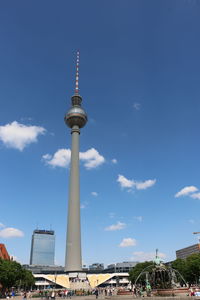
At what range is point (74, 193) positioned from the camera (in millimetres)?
114250

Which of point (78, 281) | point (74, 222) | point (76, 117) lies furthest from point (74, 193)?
point (78, 281)

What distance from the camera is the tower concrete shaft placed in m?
106

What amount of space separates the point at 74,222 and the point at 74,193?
1061 cm

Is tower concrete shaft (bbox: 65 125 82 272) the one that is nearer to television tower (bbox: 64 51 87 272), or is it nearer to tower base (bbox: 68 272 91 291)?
television tower (bbox: 64 51 87 272)

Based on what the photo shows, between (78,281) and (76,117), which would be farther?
(76,117)

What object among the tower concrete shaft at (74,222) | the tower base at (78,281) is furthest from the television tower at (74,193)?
the tower base at (78,281)

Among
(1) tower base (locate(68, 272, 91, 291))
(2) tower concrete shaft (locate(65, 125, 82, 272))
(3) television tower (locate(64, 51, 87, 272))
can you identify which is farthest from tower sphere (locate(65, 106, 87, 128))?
(1) tower base (locate(68, 272, 91, 291))

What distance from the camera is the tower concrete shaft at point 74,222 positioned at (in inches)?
4156

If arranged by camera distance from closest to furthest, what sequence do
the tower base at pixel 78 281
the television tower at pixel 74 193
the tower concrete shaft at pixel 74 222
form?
the tower base at pixel 78 281, the tower concrete shaft at pixel 74 222, the television tower at pixel 74 193

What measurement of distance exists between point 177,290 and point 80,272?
214 ft

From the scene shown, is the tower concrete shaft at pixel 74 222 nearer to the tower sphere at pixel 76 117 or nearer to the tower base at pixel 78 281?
the tower base at pixel 78 281

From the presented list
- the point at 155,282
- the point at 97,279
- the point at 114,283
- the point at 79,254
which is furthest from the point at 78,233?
the point at 114,283

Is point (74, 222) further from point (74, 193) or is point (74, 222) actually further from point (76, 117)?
point (76, 117)

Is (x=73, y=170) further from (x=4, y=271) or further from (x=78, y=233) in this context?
(x=4, y=271)
